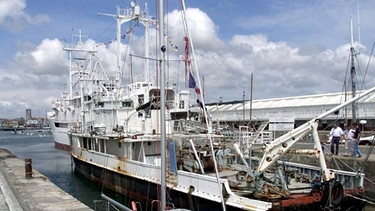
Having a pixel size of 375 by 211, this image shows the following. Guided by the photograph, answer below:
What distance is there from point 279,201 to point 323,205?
1.48 metres

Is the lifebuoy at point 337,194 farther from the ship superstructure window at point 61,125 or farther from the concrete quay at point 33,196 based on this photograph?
the ship superstructure window at point 61,125

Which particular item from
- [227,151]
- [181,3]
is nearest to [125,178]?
[227,151]

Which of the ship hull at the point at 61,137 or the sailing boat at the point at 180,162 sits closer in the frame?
the sailing boat at the point at 180,162

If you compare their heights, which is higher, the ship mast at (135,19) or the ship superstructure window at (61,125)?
the ship mast at (135,19)

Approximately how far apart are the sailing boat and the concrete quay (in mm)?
2147

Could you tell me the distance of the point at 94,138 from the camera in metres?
27.5

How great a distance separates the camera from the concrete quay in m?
12.7

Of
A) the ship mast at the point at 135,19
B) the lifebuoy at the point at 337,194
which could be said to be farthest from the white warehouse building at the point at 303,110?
the lifebuoy at the point at 337,194

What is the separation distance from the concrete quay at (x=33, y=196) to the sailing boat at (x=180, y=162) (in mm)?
2147

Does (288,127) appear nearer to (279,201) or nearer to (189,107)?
(189,107)

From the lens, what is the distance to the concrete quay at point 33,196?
41.7 feet

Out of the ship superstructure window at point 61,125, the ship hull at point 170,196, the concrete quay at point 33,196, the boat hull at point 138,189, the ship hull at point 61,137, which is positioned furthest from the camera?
the ship superstructure window at point 61,125

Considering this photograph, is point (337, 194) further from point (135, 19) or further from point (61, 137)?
point (61, 137)

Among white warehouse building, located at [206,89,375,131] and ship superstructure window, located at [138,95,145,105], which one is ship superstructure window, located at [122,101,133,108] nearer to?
ship superstructure window, located at [138,95,145,105]
